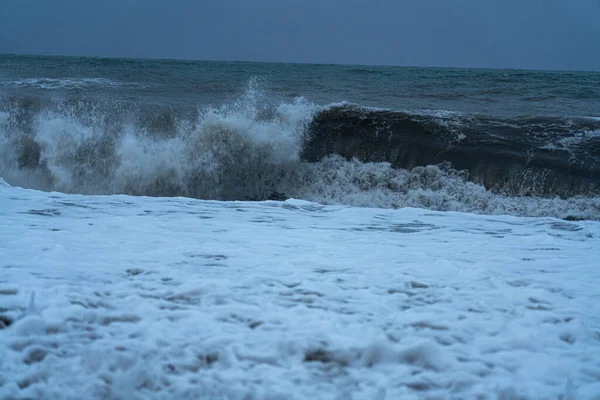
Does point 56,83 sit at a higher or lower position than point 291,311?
higher

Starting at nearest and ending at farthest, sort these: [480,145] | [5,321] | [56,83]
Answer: [5,321] → [480,145] → [56,83]

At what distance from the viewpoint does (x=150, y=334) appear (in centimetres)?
188

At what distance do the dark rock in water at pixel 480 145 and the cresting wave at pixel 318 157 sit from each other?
0.7 inches

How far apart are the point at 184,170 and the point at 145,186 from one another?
0.60 m

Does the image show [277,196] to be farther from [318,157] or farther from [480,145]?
[480,145]

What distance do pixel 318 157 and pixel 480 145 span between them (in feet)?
8.02

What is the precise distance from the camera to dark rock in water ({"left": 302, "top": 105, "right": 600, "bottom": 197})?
21.9ft

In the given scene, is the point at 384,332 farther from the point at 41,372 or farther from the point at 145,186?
the point at 145,186

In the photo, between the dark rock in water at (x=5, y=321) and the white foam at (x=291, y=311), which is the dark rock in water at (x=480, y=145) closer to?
the white foam at (x=291, y=311)

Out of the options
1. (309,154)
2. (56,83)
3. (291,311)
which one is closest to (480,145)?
(309,154)

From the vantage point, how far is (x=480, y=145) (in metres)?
7.41

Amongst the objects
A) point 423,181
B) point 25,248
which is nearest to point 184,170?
point 423,181

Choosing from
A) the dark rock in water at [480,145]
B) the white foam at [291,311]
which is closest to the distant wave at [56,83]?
the dark rock in water at [480,145]

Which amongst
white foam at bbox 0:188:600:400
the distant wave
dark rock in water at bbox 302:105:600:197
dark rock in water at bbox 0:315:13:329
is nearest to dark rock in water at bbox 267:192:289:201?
dark rock in water at bbox 302:105:600:197
